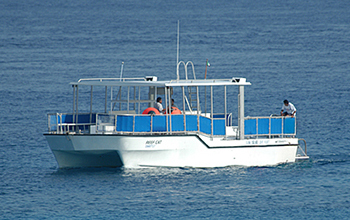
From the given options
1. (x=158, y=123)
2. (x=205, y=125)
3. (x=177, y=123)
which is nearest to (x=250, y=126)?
(x=205, y=125)

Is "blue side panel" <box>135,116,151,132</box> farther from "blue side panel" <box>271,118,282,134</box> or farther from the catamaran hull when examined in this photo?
"blue side panel" <box>271,118,282,134</box>

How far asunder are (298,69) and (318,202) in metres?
47.4

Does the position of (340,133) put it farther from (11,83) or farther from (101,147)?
(11,83)

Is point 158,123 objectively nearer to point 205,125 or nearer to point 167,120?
point 167,120

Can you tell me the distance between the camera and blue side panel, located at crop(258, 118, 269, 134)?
26188 mm

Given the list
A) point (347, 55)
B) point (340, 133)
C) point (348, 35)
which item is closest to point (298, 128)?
point (340, 133)

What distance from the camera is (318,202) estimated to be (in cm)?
2166

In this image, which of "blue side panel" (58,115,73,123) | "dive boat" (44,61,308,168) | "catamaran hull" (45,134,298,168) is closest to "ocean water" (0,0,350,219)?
"catamaran hull" (45,134,298,168)

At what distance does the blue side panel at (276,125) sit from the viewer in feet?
86.4

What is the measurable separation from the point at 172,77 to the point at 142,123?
36.7 metres

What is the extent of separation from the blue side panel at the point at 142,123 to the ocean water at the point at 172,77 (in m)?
1.66

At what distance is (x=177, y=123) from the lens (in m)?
24.6

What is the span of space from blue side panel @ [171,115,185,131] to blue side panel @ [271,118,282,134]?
412 centimetres

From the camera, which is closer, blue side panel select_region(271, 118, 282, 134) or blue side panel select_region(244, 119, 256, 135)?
blue side panel select_region(244, 119, 256, 135)
